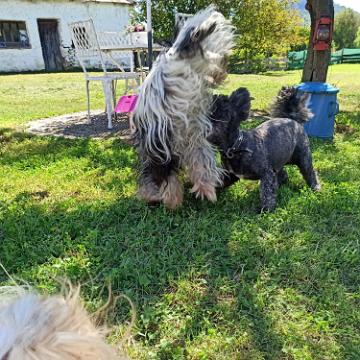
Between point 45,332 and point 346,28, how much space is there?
47.1m

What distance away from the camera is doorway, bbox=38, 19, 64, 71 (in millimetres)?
20625

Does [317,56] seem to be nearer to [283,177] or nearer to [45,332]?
[283,177]

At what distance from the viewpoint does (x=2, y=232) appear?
3.04 metres

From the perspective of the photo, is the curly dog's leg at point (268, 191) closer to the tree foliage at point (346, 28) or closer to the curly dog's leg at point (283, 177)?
the curly dog's leg at point (283, 177)

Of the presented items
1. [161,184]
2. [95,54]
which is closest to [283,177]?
[161,184]

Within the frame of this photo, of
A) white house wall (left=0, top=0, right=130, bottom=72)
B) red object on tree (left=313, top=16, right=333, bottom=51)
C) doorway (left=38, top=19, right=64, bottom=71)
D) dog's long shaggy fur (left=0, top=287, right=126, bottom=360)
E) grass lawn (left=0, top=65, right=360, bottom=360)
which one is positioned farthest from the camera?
doorway (left=38, top=19, right=64, bottom=71)

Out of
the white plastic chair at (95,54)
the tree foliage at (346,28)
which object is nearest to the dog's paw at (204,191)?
the white plastic chair at (95,54)

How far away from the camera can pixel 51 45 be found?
20.8m

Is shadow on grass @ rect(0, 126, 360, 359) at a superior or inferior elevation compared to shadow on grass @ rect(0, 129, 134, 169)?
superior

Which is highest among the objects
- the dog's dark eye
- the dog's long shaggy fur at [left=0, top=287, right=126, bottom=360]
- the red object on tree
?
the dog's dark eye

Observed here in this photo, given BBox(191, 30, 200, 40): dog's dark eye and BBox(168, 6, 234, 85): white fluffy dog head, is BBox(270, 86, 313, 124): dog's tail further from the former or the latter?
BBox(191, 30, 200, 40): dog's dark eye

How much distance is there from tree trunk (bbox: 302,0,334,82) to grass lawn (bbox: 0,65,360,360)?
2242 millimetres

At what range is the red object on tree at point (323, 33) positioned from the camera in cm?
538

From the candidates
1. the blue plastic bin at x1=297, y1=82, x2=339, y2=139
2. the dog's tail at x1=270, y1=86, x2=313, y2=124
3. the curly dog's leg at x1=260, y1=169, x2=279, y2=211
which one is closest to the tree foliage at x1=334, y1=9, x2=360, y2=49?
the blue plastic bin at x1=297, y1=82, x2=339, y2=139
